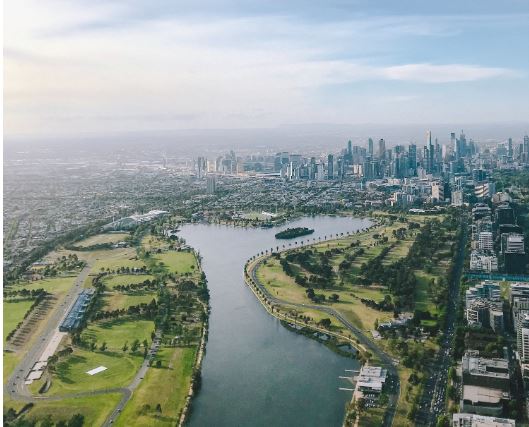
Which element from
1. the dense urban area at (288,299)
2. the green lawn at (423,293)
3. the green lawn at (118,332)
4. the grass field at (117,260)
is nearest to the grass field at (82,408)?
the dense urban area at (288,299)

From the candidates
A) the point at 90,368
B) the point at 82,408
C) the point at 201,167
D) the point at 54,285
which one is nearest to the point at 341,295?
the point at 90,368

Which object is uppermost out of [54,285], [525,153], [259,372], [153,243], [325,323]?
[525,153]

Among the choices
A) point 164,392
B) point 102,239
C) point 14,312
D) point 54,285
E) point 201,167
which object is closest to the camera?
point 164,392

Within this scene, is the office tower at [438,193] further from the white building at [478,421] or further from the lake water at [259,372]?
the white building at [478,421]

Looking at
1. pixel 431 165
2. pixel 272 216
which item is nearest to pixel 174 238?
pixel 272 216

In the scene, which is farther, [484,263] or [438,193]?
[438,193]

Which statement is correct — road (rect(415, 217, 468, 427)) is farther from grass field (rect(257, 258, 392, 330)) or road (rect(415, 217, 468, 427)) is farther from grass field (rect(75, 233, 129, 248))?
grass field (rect(75, 233, 129, 248))

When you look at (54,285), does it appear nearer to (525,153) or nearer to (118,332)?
(118,332)
